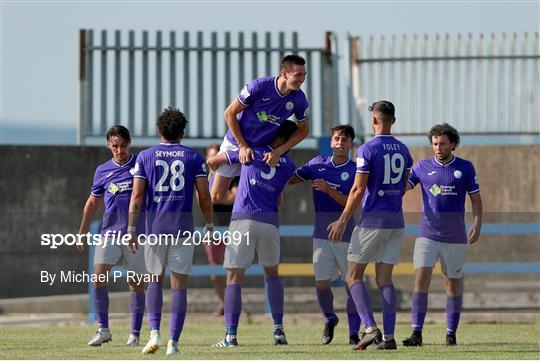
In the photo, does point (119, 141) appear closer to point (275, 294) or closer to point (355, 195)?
point (275, 294)

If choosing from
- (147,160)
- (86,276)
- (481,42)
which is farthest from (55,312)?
(481,42)

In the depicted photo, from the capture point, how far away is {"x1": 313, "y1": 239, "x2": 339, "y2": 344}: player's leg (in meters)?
13.8

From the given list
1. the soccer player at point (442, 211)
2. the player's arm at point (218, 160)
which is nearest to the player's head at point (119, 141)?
the player's arm at point (218, 160)

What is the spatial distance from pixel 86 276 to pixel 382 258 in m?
4.51

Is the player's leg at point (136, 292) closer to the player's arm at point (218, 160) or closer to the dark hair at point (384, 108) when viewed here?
the player's arm at point (218, 160)

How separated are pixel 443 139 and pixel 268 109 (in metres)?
1.62

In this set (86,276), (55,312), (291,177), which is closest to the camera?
(291,177)

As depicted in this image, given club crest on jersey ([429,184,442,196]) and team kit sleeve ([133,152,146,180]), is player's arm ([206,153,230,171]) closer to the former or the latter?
team kit sleeve ([133,152,146,180])

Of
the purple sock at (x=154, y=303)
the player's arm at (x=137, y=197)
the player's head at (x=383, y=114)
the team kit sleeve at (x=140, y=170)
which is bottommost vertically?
the purple sock at (x=154, y=303)

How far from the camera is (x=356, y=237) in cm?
1319

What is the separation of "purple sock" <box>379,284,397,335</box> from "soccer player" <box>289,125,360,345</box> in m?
0.57

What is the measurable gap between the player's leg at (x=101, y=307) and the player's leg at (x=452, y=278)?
121 inches

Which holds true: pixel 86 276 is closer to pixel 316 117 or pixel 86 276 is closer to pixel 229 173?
pixel 229 173

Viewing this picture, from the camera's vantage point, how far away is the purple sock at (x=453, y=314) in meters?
13.7
